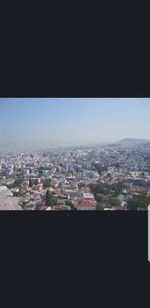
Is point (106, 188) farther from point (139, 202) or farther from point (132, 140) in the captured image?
point (132, 140)

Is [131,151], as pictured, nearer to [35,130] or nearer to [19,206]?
[35,130]

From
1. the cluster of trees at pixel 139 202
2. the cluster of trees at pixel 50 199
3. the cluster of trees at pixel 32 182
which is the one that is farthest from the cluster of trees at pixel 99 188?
the cluster of trees at pixel 32 182

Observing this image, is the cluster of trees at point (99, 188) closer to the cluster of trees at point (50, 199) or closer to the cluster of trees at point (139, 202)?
the cluster of trees at point (139, 202)

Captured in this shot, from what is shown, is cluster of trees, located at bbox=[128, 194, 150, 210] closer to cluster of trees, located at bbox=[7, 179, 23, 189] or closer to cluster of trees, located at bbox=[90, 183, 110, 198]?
cluster of trees, located at bbox=[90, 183, 110, 198]

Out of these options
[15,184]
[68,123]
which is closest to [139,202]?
[68,123]

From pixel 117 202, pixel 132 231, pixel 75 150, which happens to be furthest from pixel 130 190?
pixel 75 150

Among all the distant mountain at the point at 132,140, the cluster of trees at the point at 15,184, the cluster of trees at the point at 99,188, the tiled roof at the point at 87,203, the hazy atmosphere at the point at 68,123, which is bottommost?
the tiled roof at the point at 87,203

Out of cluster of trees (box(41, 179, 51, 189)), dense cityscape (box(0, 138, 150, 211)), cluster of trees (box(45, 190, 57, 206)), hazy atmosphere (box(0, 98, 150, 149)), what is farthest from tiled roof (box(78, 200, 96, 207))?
hazy atmosphere (box(0, 98, 150, 149))
